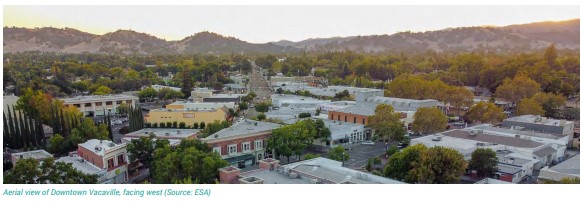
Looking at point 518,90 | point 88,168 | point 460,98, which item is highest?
point 518,90

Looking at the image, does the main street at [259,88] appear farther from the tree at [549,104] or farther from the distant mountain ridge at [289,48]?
the distant mountain ridge at [289,48]

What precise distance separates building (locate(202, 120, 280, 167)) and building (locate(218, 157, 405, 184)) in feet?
16.2

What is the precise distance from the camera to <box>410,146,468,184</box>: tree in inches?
567

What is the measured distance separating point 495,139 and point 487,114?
274 inches

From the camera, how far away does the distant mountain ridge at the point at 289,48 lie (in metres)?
128

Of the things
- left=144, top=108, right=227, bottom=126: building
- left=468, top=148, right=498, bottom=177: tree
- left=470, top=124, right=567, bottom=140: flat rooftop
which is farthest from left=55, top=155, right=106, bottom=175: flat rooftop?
left=470, top=124, right=567, bottom=140: flat rooftop

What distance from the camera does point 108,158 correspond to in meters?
16.5

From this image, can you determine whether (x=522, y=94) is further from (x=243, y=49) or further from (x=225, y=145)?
(x=243, y=49)

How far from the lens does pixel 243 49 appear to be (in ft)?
475

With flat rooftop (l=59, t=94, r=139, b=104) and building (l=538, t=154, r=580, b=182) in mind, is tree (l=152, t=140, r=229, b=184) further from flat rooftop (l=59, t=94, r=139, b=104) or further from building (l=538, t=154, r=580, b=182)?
flat rooftop (l=59, t=94, r=139, b=104)

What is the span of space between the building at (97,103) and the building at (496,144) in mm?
21974

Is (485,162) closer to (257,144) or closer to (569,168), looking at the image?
(569,168)

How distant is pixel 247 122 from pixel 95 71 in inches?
1491

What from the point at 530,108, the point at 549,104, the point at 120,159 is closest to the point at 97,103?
the point at 120,159
